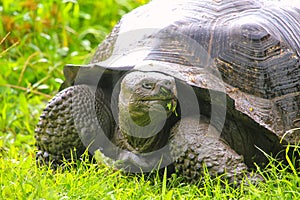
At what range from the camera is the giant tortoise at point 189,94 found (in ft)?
12.6

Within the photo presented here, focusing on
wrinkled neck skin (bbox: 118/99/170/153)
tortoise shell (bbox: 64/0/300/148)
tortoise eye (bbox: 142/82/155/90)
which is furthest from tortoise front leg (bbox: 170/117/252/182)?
tortoise eye (bbox: 142/82/155/90)

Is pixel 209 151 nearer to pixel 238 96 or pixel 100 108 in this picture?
pixel 238 96

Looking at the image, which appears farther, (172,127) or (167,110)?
(172,127)

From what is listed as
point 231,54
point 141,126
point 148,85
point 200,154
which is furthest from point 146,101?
point 231,54

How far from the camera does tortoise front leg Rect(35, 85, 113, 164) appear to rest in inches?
168

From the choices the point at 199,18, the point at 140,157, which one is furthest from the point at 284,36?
the point at 140,157

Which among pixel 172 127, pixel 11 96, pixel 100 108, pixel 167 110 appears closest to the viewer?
pixel 167 110

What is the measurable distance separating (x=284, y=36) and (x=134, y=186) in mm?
1345

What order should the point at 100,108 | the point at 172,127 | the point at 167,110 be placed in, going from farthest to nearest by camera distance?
the point at 100,108, the point at 172,127, the point at 167,110

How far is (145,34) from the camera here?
4.22 m

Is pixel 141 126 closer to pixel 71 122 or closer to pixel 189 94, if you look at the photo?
pixel 189 94

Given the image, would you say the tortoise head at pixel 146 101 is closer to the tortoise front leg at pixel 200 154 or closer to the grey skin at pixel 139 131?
the grey skin at pixel 139 131

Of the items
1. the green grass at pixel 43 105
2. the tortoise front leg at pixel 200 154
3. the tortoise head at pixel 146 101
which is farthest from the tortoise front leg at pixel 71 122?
the tortoise front leg at pixel 200 154

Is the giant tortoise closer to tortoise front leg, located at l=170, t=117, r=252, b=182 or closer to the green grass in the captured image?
tortoise front leg, located at l=170, t=117, r=252, b=182
